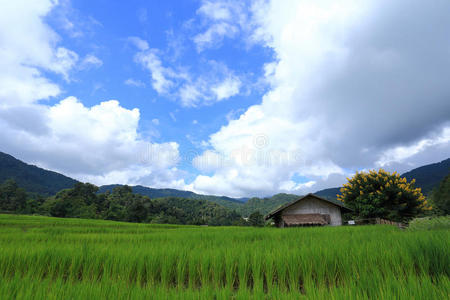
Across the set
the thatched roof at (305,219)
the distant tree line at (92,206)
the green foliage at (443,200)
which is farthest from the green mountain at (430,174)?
the thatched roof at (305,219)

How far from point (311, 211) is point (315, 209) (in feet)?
1.64

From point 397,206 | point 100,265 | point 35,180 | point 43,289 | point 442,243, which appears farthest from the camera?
point 35,180

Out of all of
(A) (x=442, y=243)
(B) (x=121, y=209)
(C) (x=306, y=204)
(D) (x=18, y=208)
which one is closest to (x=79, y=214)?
(B) (x=121, y=209)

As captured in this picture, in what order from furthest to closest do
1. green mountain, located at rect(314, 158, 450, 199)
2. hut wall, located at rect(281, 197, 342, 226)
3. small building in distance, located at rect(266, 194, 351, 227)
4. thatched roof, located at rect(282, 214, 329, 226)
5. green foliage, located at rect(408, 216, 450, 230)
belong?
1. green mountain, located at rect(314, 158, 450, 199)
2. hut wall, located at rect(281, 197, 342, 226)
3. small building in distance, located at rect(266, 194, 351, 227)
4. thatched roof, located at rect(282, 214, 329, 226)
5. green foliage, located at rect(408, 216, 450, 230)

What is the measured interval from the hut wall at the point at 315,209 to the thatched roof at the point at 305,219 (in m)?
0.56

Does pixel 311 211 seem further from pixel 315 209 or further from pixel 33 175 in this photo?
pixel 33 175

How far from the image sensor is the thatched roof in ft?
68.4

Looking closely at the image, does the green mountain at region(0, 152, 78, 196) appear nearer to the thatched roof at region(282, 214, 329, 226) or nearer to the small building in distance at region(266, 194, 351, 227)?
the small building in distance at region(266, 194, 351, 227)

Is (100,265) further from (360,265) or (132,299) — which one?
(360,265)

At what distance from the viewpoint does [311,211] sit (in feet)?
73.8

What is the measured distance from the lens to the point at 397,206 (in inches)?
739

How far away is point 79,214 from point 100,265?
52.9 meters

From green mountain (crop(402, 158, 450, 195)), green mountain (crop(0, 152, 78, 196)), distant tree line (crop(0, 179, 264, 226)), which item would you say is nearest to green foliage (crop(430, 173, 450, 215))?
distant tree line (crop(0, 179, 264, 226))

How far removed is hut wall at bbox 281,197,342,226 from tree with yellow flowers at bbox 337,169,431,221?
2602 mm
